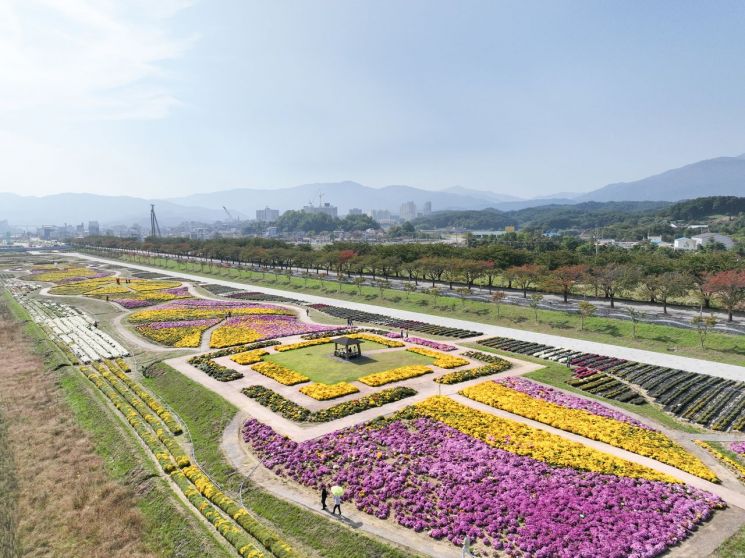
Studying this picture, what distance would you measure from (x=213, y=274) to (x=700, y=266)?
98.1 metres

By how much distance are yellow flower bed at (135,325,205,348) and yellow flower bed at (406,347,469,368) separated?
23438 mm

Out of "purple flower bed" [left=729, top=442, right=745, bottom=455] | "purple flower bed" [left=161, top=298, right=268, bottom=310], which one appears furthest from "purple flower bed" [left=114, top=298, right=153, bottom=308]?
"purple flower bed" [left=729, top=442, right=745, bottom=455]

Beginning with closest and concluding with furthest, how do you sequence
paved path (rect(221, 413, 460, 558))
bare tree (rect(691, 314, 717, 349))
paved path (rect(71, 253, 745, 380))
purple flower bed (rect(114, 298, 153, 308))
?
paved path (rect(221, 413, 460, 558)) < paved path (rect(71, 253, 745, 380)) < bare tree (rect(691, 314, 717, 349)) < purple flower bed (rect(114, 298, 153, 308))

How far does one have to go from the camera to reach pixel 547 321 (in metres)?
55.7

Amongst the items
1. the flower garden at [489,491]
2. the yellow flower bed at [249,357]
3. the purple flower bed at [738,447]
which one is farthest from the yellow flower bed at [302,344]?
the purple flower bed at [738,447]

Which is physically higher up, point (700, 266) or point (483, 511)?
point (700, 266)

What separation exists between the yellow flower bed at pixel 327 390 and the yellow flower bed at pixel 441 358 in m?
9.62

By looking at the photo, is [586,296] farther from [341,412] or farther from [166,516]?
[166,516]

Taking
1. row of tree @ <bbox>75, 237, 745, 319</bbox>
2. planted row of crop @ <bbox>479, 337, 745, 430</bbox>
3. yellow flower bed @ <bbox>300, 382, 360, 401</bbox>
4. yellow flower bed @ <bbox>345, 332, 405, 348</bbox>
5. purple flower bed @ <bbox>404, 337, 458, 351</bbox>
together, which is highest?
row of tree @ <bbox>75, 237, 745, 319</bbox>

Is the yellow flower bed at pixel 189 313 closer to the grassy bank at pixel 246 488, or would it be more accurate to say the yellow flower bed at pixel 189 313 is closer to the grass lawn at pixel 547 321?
the grass lawn at pixel 547 321

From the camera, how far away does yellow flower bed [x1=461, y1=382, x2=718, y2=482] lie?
24062 millimetres

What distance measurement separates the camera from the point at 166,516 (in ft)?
70.1

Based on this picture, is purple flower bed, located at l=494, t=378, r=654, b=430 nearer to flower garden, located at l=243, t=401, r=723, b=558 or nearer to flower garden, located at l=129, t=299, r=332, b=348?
flower garden, located at l=243, t=401, r=723, b=558

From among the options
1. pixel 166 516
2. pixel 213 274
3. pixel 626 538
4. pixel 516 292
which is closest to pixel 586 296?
pixel 516 292
